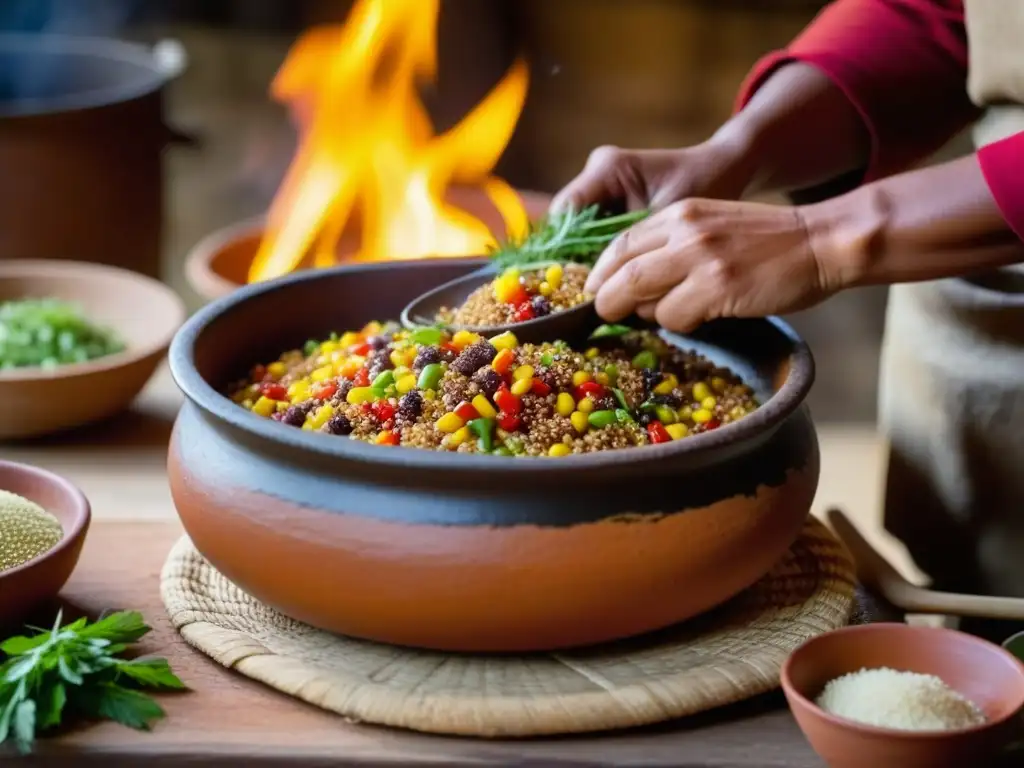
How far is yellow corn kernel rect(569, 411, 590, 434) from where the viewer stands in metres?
1.41

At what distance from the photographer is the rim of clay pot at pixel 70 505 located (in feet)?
4.53

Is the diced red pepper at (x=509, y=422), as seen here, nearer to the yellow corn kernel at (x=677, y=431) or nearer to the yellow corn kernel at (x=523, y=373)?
the yellow corn kernel at (x=523, y=373)

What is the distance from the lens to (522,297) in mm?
1645

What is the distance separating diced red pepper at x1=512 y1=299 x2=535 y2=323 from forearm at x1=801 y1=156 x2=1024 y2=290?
334 mm

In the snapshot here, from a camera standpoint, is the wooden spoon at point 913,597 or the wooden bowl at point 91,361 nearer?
the wooden spoon at point 913,597

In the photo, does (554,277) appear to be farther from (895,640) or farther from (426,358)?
(895,640)

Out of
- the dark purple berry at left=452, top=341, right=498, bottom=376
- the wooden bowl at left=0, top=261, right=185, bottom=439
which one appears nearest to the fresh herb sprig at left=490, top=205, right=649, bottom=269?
the dark purple berry at left=452, top=341, right=498, bottom=376

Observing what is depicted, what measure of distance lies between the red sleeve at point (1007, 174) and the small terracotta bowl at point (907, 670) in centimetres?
50

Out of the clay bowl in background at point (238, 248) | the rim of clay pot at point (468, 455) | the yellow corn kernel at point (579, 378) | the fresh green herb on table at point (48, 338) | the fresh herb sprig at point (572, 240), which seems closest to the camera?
the rim of clay pot at point (468, 455)

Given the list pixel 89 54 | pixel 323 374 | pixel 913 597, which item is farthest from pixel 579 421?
pixel 89 54

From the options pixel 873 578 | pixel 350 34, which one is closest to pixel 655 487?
pixel 873 578

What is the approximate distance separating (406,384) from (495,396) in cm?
10

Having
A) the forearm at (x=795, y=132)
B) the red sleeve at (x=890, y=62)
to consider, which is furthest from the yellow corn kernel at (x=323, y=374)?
the red sleeve at (x=890, y=62)

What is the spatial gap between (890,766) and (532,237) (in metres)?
0.89
